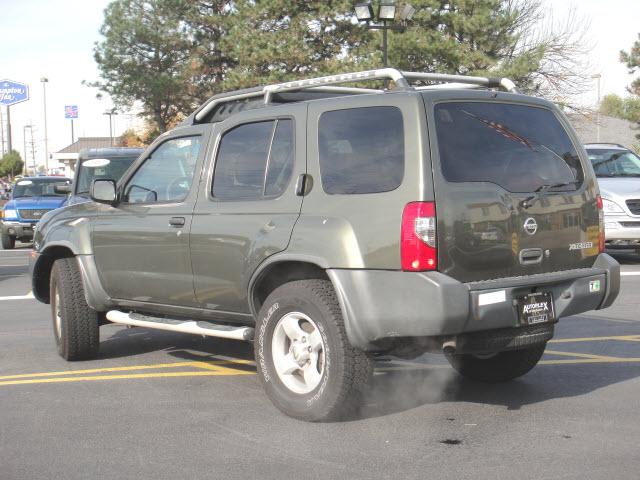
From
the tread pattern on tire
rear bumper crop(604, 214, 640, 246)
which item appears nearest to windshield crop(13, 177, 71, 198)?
rear bumper crop(604, 214, 640, 246)

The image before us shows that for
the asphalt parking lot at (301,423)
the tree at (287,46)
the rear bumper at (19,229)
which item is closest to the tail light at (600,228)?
the asphalt parking lot at (301,423)

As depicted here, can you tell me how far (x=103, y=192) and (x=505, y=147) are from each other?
10.2 feet

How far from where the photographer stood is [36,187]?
73.7 ft

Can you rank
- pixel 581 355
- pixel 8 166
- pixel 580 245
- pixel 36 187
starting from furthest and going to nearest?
pixel 8 166, pixel 36 187, pixel 581 355, pixel 580 245

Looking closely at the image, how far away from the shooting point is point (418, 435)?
5.22 metres

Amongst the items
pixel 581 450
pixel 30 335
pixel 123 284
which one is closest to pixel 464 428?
pixel 581 450

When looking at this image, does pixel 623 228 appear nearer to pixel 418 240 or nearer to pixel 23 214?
pixel 418 240

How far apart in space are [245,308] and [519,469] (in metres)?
2.14

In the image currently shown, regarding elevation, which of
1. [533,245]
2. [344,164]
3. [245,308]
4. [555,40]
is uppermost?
[555,40]

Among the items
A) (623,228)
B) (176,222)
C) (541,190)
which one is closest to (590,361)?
(541,190)

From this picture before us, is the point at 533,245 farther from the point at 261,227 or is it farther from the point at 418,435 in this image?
the point at 261,227

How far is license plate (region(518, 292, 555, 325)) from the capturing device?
17.3 feet

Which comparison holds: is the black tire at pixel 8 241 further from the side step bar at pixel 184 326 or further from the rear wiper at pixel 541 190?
the rear wiper at pixel 541 190

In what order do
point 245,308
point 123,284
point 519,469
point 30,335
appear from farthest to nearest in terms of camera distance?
point 30,335, point 123,284, point 245,308, point 519,469
